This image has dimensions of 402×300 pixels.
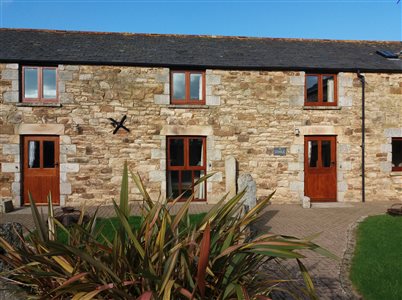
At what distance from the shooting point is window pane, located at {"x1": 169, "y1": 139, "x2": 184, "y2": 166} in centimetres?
1134

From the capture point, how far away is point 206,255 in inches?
83.5

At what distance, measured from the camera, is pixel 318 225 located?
26.8 feet

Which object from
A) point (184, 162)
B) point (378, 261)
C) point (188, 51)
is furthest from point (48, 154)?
point (378, 261)

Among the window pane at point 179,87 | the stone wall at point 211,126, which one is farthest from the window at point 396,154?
the window pane at point 179,87

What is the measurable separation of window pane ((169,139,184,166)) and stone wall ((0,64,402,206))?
0.35m

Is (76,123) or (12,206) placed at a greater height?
(76,123)

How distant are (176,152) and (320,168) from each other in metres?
5.21

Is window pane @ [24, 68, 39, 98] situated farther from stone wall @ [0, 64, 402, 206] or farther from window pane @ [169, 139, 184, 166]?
window pane @ [169, 139, 184, 166]

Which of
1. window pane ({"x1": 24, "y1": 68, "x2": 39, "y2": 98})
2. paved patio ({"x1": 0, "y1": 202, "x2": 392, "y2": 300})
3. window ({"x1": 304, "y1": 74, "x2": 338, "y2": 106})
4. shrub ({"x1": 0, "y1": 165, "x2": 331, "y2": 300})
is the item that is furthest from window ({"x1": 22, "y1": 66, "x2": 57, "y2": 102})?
Answer: shrub ({"x1": 0, "y1": 165, "x2": 331, "y2": 300})

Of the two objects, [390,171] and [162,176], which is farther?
[390,171]

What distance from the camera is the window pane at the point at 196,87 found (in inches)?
450

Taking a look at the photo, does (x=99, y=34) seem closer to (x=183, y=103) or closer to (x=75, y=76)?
(x=75, y=76)

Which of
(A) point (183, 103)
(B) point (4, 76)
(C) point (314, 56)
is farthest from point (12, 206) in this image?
(C) point (314, 56)

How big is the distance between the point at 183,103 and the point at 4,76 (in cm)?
579
